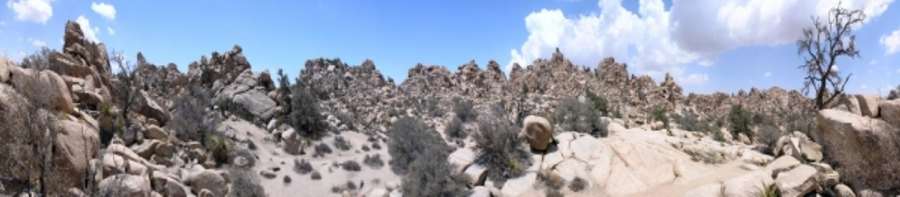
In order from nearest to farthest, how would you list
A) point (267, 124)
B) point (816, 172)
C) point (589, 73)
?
point (816, 172)
point (267, 124)
point (589, 73)

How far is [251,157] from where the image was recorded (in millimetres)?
17031

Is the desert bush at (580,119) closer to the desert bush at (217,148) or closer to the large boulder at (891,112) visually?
the large boulder at (891,112)

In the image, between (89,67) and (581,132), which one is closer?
(89,67)

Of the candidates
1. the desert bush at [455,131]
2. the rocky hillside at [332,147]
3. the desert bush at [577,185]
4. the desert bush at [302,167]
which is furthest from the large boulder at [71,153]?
the desert bush at [455,131]

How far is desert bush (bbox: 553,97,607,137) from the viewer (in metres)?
16.7

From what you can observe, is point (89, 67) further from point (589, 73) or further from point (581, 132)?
point (589, 73)

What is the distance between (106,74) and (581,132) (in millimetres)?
16147

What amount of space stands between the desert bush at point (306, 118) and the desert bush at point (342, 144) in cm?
103

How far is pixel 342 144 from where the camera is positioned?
855 inches

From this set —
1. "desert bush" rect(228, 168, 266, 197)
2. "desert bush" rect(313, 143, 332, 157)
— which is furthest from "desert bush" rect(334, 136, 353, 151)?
"desert bush" rect(228, 168, 266, 197)

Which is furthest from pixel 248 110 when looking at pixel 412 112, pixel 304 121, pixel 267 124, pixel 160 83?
pixel 412 112

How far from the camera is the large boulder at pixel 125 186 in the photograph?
787 centimetres

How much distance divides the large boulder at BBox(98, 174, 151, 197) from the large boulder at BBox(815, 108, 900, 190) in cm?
1309

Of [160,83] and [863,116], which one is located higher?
[160,83]
